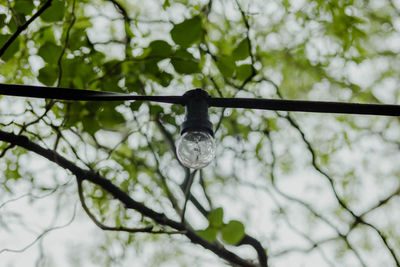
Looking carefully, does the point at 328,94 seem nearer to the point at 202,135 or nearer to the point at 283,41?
the point at 283,41

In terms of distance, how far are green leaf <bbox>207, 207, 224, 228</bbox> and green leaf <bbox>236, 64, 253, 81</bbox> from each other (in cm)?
59

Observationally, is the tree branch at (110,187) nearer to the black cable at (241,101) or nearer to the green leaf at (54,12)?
the green leaf at (54,12)

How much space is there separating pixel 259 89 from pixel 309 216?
1.74 m

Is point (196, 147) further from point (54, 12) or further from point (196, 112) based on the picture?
point (54, 12)

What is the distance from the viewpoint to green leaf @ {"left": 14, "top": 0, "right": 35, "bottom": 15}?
1.39 m

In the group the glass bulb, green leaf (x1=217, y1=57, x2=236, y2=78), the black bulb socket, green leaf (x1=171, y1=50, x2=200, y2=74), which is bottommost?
the glass bulb

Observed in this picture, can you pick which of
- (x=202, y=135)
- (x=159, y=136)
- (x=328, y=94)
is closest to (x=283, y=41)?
(x=328, y=94)

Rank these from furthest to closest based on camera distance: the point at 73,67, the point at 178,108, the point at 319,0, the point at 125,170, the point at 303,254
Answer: the point at 303,254 → the point at 125,170 → the point at 319,0 → the point at 73,67 → the point at 178,108

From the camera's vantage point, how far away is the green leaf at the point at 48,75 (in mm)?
1491

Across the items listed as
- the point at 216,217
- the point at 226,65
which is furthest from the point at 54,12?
the point at 216,217

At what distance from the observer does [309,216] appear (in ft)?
12.0

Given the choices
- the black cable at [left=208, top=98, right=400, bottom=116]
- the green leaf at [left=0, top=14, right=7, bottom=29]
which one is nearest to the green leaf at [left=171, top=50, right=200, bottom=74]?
the black cable at [left=208, top=98, right=400, bottom=116]

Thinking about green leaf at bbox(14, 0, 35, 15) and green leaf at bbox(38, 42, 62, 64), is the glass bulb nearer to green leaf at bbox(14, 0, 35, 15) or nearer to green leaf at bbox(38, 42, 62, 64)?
green leaf at bbox(38, 42, 62, 64)

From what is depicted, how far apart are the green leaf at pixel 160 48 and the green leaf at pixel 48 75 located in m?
0.46
